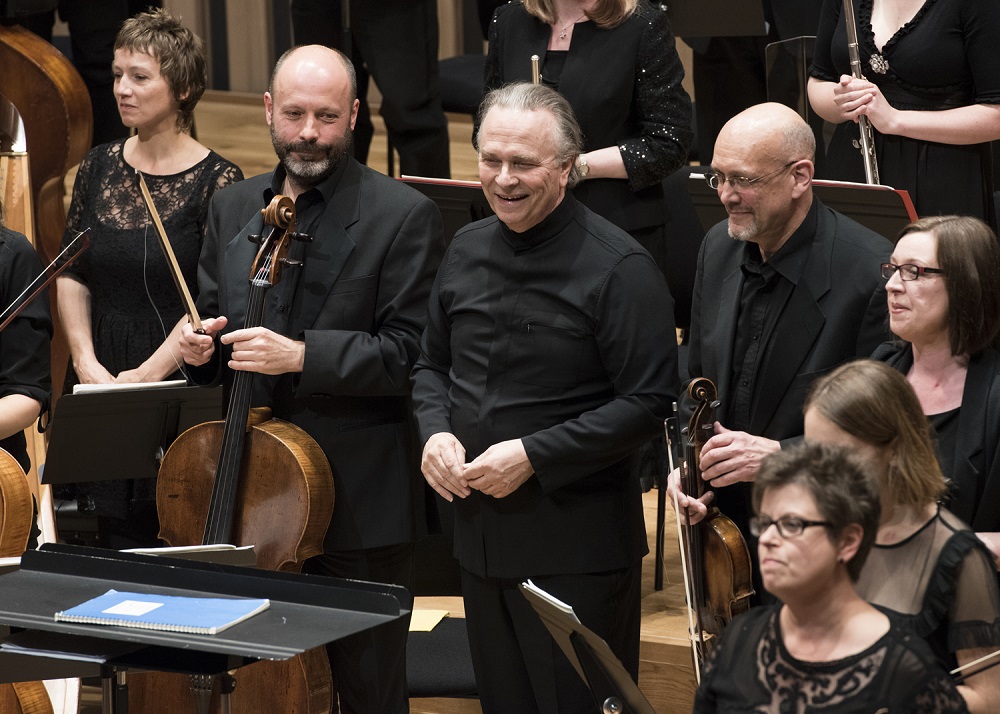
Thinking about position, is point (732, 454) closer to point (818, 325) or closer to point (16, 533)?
point (818, 325)

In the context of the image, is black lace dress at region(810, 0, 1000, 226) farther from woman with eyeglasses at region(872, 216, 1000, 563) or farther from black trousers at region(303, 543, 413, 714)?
black trousers at region(303, 543, 413, 714)

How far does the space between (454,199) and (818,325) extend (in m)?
1.08

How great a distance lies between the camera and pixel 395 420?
2.92 metres

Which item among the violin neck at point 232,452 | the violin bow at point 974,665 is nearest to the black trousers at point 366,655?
the violin neck at point 232,452

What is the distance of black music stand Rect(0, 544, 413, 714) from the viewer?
1.92 m

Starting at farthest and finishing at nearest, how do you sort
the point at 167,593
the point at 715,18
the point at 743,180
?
the point at 715,18 < the point at 743,180 < the point at 167,593

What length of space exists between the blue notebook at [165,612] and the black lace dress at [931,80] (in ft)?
5.84

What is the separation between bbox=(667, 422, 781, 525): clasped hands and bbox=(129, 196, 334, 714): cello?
28.1 inches

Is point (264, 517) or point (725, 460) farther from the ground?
point (725, 460)

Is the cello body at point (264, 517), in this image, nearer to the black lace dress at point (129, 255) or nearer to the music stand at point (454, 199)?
the black lace dress at point (129, 255)

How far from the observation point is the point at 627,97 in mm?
3189

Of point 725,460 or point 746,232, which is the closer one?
point 725,460

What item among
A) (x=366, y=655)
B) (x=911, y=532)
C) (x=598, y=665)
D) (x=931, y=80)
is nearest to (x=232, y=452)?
(x=366, y=655)

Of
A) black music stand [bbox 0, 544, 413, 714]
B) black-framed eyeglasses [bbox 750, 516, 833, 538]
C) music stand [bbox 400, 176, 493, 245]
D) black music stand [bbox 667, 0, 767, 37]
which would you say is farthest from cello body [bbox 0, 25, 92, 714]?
black-framed eyeglasses [bbox 750, 516, 833, 538]
